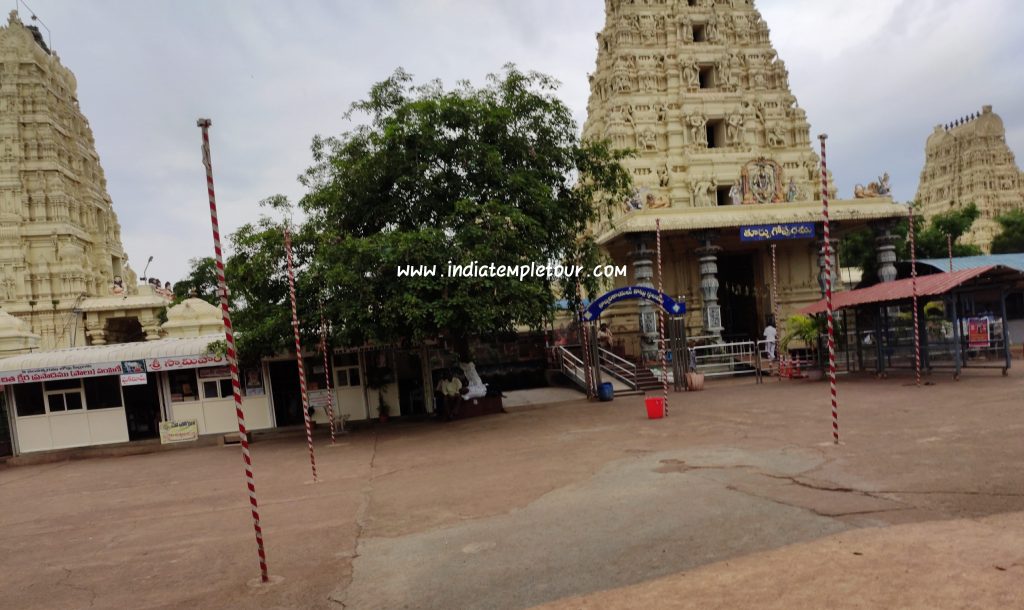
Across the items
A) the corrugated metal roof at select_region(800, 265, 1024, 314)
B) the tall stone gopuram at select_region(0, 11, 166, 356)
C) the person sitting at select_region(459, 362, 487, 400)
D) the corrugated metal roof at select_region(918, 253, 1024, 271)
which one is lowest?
the person sitting at select_region(459, 362, 487, 400)

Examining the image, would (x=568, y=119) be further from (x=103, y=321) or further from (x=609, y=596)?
(x=103, y=321)

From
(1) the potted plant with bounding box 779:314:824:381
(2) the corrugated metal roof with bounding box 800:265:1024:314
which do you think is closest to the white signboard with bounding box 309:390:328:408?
(1) the potted plant with bounding box 779:314:824:381

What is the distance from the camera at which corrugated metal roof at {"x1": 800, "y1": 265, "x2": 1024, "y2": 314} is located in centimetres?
1366

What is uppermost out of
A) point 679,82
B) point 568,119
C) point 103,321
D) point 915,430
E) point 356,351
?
point 679,82

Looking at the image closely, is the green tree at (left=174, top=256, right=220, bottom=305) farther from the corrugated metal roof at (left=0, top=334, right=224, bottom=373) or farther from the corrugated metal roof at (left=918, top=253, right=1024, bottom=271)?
the corrugated metal roof at (left=918, top=253, right=1024, bottom=271)

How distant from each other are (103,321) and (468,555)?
105 feet

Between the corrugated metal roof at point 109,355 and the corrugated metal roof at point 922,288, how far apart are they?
53.1 feet

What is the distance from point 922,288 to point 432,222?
1119cm

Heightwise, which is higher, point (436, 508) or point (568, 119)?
point (568, 119)

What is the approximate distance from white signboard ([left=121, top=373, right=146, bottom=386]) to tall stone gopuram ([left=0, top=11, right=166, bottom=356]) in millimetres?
15990

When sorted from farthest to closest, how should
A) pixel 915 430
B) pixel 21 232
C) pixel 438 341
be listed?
pixel 21 232, pixel 438 341, pixel 915 430

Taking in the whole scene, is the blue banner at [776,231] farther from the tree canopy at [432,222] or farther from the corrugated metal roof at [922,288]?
the tree canopy at [432,222]

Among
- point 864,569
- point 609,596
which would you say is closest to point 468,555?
point 609,596

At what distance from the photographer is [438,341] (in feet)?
57.2
